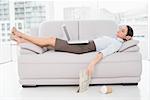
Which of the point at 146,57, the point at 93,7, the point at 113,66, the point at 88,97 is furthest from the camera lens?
the point at 93,7

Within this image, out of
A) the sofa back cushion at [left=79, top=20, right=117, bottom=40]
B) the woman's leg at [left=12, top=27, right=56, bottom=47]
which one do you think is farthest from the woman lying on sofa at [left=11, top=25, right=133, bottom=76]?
the sofa back cushion at [left=79, top=20, right=117, bottom=40]

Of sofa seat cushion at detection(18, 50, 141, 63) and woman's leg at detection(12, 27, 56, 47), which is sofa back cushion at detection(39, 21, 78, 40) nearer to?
woman's leg at detection(12, 27, 56, 47)

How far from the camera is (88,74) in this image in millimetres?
2734

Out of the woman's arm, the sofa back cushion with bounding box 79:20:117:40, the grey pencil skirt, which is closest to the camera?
the woman's arm

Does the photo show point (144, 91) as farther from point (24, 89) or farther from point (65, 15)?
point (65, 15)

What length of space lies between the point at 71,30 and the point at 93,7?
Result: 2.81 m

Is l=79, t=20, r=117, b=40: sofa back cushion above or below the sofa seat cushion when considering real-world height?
above

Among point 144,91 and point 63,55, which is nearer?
point 144,91

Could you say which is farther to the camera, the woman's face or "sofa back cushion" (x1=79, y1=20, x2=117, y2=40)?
"sofa back cushion" (x1=79, y1=20, x2=117, y2=40)

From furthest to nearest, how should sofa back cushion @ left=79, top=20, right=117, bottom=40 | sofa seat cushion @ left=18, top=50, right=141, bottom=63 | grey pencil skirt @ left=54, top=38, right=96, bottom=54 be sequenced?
sofa back cushion @ left=79, top=20, right=117, bottom=40 → grey pencil skirt @ left=54, top=38, right=96, bottom=54 → sofa seat cushion @ left=18, top=50, right=141, bottom=63

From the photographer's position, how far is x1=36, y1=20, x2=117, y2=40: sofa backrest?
3918 millimetres

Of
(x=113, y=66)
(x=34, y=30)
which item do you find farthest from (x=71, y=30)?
(x=113, y=66)

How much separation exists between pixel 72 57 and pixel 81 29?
113 cm

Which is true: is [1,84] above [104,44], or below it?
below
